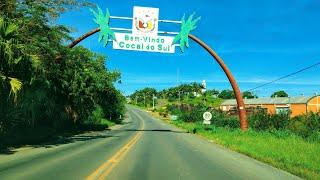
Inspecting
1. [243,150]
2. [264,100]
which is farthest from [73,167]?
[264,100]

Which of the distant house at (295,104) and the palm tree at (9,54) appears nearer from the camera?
the palm tree at (9,54)

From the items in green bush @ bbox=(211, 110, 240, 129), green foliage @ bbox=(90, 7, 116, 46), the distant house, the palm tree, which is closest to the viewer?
the palm tree

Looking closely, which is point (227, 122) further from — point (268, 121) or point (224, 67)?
point (224, 67)

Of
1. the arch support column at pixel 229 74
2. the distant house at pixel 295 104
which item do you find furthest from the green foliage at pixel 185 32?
the distant house at pixel 295 104

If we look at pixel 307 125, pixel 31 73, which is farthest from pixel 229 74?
pixel 31 73

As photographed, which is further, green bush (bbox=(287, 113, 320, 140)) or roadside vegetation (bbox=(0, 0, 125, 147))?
green bush (bbox=(287, 113, 320, 140))

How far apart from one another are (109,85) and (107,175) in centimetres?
4851

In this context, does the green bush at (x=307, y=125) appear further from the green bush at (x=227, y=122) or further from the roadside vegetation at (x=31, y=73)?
the roadside vegetation at (x=31, y=73)

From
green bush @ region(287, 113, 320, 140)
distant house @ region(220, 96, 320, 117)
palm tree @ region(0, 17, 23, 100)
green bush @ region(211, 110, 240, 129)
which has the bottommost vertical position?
green bush @ region(287, 113, 320, 140)

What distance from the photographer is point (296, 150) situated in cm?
2277

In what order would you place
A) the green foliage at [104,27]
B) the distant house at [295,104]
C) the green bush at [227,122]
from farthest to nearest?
the distant house at [295,104], the green bush at [227,122], the green foliage at [104,27]

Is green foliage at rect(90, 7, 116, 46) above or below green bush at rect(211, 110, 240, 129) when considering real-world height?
above

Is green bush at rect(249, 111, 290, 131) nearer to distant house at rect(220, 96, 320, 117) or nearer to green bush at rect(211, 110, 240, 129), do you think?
green bush at rect(211, 110, 240, 129)

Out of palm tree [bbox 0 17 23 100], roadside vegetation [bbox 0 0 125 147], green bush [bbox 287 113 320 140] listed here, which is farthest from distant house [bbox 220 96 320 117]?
palm tree [bbox 0 17 23 100]
